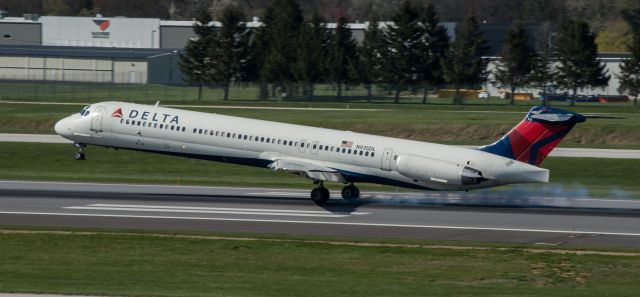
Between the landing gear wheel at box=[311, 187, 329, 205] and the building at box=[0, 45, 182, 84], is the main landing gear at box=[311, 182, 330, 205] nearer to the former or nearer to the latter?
the landing gear wheel at box=[311, 187, 329, 205]

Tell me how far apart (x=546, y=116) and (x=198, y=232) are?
13968 mm

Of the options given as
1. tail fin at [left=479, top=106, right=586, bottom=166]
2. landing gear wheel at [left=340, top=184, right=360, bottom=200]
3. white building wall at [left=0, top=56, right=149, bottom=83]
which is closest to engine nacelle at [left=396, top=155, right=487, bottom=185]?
tail fin at [left=479, top=106, right=586, bottom=166]

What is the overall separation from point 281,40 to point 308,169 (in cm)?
6659

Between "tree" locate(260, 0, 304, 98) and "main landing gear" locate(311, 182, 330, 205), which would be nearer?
"main landing gear" locate(311, 182, 330, 205)

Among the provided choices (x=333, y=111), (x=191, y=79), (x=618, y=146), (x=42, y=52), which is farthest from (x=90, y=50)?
(x=618, y=146)

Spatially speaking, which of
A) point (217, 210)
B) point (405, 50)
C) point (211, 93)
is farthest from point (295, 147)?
point (211, 93)

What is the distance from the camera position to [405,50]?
3984 inches

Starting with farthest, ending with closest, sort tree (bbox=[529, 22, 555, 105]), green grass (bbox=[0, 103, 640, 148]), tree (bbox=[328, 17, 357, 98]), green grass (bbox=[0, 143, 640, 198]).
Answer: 1. tree (bbox=[328, 17, 357, 98])
2. tree (bbox=[529, 22, 555, 105])
3. green grass (bbox=[0, 103, 640, 148])
4. green grass (bbox=[0, 143, 640, 198])

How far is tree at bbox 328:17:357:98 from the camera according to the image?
103 m

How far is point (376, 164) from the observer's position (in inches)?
1586

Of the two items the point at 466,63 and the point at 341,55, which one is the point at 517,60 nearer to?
the point at 466,63

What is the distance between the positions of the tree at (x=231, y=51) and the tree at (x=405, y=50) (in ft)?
50.2

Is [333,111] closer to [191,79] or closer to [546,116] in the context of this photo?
[191,79]

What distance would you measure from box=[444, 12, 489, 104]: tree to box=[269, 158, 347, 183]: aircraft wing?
195 feet
